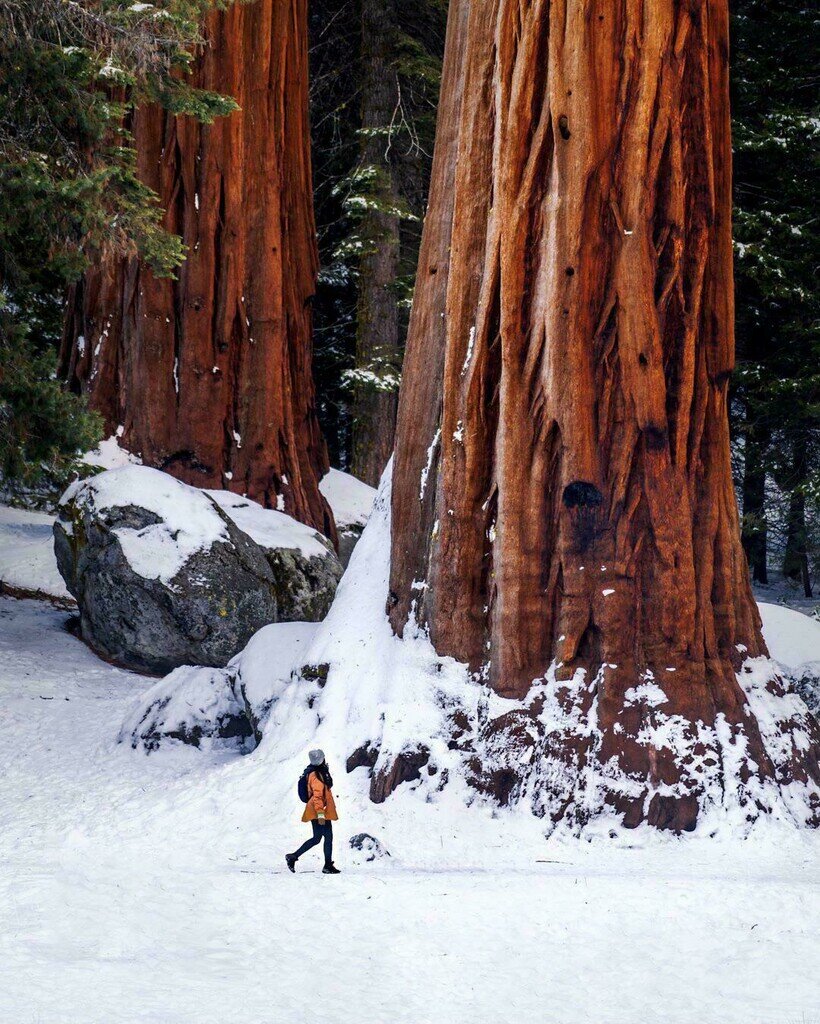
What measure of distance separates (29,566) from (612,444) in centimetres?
872

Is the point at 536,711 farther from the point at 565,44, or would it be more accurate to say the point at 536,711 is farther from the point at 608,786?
the point at 565,44

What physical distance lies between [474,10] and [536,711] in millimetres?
5072

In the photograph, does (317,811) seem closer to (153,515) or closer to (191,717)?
(191,717)

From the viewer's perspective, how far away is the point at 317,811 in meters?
5.81

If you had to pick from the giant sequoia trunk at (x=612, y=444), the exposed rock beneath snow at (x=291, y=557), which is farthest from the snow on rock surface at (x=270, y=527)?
the giant sequoia trunk at (x=612, y=444)

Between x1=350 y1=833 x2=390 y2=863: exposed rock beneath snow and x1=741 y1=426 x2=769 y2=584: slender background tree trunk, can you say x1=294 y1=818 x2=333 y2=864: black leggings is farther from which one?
x1=741 y1=426 x2=769 y2=584: slender background tree trunk

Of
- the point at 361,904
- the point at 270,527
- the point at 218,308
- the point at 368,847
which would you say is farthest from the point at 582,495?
the point at 218,308

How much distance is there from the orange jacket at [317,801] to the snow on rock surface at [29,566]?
7816 millimetres

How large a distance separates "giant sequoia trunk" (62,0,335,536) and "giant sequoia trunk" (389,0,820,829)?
21.7 ft

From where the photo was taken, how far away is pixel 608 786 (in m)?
6.47

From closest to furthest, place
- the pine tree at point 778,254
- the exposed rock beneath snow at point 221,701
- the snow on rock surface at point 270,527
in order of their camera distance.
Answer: the exposed rock beneath snow at point 221,701 → the snow on rock surface at point 270,527 → the pine tree at point 778,254

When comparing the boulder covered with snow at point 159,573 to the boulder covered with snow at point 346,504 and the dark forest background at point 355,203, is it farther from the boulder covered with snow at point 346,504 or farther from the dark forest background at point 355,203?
the boulder covered with snow at point 346,504

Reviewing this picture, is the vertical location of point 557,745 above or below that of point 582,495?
below

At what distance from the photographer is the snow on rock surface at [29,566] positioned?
508 inches
